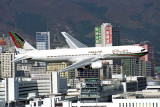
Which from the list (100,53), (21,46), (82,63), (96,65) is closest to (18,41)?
(21,46)

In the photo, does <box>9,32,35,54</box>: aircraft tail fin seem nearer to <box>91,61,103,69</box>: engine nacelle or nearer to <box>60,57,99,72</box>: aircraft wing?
<box>60,57,99,72</box>: aircraft wing

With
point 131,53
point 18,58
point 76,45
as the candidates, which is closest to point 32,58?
point 18,58

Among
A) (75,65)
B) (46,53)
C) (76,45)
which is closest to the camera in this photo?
(75,65)

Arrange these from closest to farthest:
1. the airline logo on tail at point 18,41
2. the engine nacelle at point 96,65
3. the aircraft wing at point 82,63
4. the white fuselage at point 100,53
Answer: the aircraft wing at point 82,63 → the engine nacelle at point 96,65 → the white fuselage at point 100,53 → the airline logo on tail at point 18,41

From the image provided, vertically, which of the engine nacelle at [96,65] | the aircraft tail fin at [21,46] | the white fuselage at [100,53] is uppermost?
the aircraft tail fin at [21,46]

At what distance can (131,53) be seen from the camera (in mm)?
162500

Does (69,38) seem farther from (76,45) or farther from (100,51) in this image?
(100,51)

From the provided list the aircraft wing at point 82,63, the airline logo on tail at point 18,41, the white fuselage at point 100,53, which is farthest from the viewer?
the airline logo on tail at point 18,41

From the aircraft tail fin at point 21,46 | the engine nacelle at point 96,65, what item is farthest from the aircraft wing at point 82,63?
the aircraft tail fin at point 21,46

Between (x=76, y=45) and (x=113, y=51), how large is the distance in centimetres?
1795

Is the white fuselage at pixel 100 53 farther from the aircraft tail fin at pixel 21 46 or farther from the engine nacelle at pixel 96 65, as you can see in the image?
the aircraft tail fin at pixel 21 46

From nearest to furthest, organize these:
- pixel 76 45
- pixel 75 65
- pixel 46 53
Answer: pixel 75 65 < pixel 46 53 < pixel 76 45

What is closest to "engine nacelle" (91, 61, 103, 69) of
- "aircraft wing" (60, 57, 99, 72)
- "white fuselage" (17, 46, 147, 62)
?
"aircraft wing" (60, 57, 99, 72)

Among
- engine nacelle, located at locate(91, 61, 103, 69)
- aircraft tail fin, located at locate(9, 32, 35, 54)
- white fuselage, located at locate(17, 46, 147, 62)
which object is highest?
aircraft tail fin, located at locate(9, 32, 35, 54)
